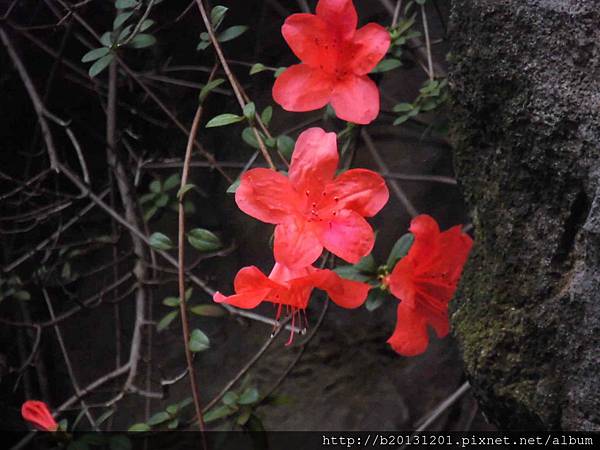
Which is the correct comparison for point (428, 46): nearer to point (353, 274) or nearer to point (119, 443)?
point (353, 274)

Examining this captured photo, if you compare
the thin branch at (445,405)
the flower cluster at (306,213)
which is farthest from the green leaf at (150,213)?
the thin branch at (445,405)

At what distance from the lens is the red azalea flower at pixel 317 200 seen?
3.25 ft

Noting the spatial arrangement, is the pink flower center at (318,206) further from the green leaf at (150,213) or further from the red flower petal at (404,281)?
the green leaf at (150,213)

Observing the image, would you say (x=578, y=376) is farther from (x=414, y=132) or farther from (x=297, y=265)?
(x=414, y=132)

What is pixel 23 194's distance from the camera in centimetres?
147

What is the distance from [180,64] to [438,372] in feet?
2.67

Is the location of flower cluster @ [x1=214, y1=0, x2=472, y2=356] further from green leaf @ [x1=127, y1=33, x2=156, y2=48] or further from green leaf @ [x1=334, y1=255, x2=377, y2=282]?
green leaf @ [x1=127, y1=33, x2=156, y2=48]

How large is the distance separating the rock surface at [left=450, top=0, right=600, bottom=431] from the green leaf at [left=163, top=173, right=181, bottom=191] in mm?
632

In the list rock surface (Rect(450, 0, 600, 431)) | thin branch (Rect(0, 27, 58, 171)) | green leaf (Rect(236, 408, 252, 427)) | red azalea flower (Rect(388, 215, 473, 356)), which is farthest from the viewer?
thin branch (Rect(0, 27, 58, 171))

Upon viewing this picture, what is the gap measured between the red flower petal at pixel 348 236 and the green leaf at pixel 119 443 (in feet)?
2.09

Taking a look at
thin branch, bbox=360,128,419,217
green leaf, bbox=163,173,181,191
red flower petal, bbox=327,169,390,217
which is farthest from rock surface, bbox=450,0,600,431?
green leaf, bbox=163,173,181,191

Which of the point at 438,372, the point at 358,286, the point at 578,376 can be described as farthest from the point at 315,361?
the point at 578,376

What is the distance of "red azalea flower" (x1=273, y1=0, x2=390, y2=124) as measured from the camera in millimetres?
1132

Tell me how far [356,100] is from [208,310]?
1.56 feet
